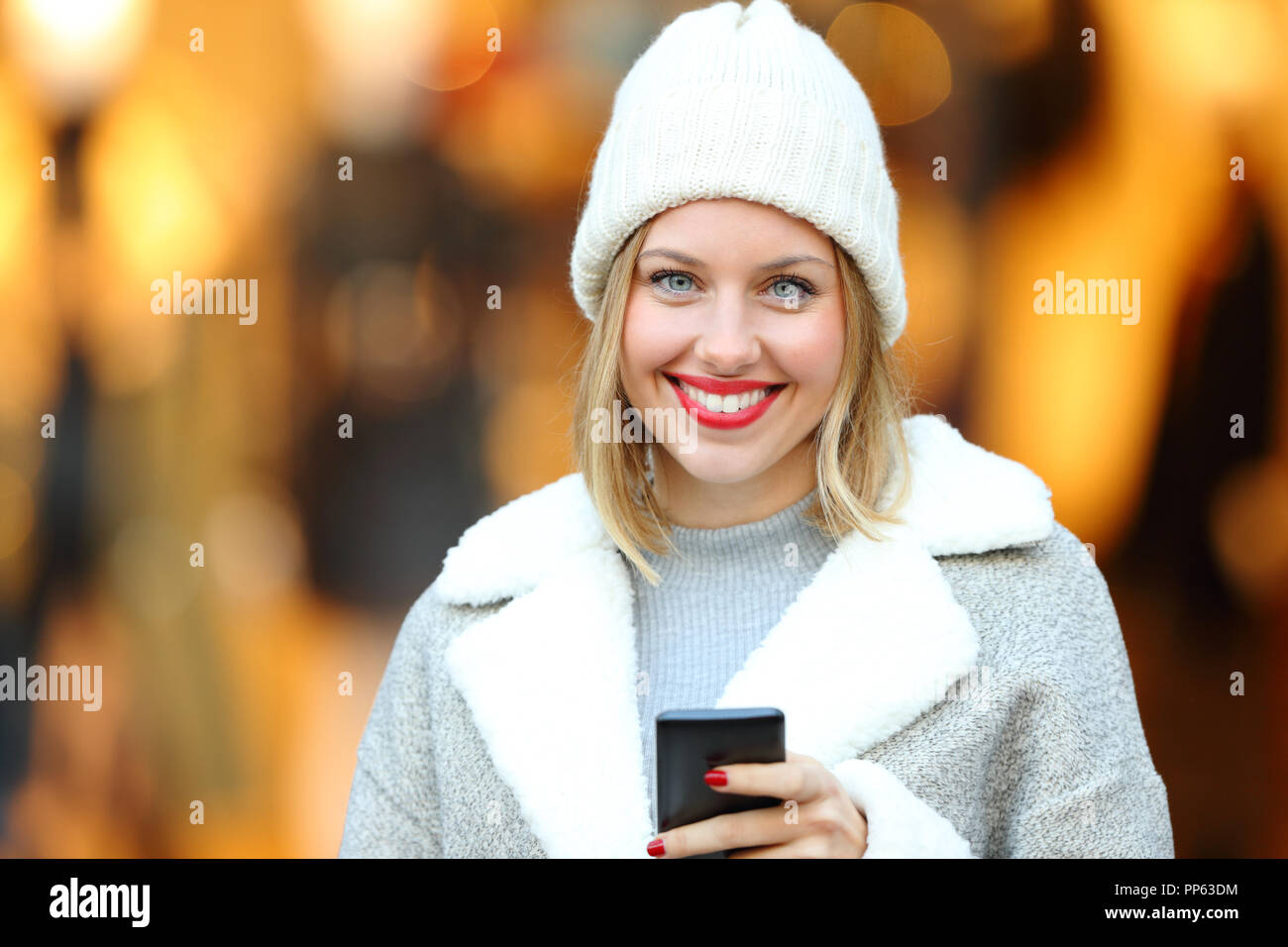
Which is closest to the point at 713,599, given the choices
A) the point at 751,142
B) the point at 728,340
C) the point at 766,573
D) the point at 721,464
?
the point at 766,573

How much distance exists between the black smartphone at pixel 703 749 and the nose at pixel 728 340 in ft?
1.44

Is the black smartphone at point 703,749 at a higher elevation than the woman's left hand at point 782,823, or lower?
higher

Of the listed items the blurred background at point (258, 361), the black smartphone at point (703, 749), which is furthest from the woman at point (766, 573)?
the blurred background at point (258, 361)

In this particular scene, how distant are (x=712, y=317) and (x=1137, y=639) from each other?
1718mm

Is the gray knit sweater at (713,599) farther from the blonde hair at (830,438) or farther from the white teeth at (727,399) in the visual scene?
the white teeth at (727,399)

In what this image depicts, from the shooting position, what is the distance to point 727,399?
1415mm

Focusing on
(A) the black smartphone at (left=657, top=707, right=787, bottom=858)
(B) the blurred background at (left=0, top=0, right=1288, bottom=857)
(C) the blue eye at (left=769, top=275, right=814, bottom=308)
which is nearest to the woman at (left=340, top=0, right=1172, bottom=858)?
(C) the blue eye at (left=769, top=275, right=814, bottom=308)

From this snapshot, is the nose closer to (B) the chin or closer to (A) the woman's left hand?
(B) the chin

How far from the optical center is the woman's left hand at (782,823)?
1101 millimetres

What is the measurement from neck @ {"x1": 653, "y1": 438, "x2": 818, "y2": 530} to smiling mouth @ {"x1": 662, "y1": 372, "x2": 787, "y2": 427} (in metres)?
0.14

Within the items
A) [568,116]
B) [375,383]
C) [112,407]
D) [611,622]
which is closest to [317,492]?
[375,383]

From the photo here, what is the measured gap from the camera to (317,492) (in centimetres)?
285

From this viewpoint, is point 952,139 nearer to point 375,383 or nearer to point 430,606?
point 375,383
